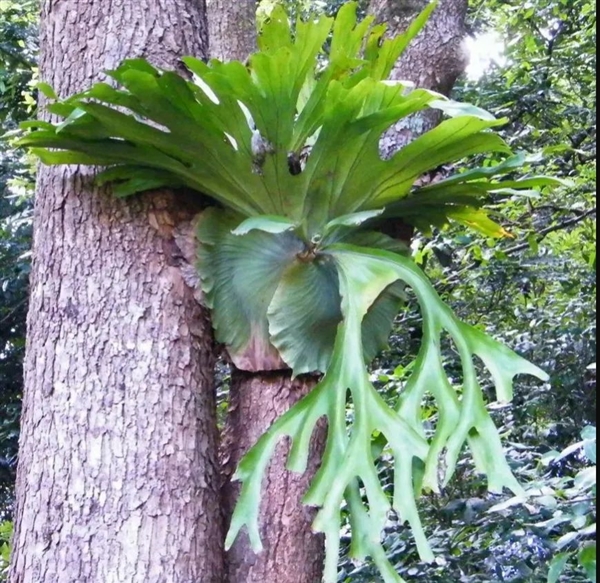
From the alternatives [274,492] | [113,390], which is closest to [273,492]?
[274,492]

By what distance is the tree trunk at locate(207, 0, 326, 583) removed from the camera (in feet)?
3.65

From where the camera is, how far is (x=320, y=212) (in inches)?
47.9

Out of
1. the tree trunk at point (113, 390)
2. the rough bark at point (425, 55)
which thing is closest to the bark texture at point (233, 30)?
the rough bark at point (425, 55)

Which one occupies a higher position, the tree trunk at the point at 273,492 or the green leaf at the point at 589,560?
the tree trunk at the point at 273,492

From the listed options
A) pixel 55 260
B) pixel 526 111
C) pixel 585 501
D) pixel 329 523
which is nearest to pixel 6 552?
pixel 55 260

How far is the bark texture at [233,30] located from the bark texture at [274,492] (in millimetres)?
1022

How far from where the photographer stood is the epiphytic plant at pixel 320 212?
1051 mm

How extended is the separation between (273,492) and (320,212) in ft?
1.52

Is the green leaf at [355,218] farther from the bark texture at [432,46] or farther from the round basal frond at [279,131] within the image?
the bark texture at [432,46]

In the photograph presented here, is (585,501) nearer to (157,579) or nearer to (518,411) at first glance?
(157,579)

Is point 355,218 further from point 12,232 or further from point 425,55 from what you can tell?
point 12,232

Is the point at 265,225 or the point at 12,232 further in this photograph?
the point at 12,232

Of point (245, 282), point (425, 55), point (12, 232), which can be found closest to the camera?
point (245, 282)

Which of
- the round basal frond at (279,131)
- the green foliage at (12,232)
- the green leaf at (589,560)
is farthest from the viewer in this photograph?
the green foliage at (12,232)
